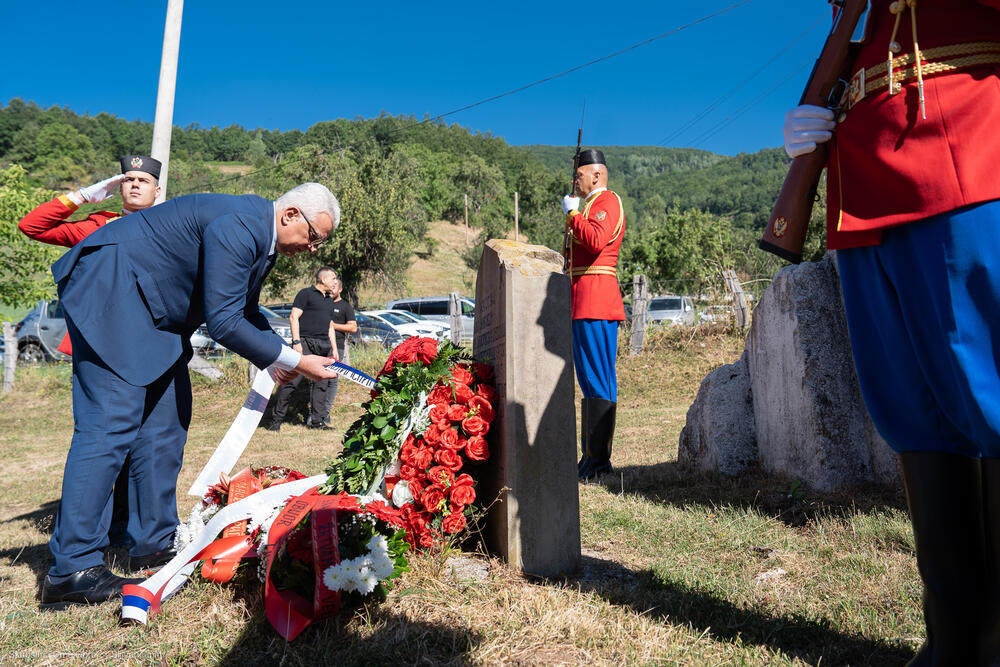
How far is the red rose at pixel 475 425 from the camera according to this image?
2895mm

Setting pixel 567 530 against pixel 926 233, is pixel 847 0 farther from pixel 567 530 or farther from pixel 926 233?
pixel 567 530

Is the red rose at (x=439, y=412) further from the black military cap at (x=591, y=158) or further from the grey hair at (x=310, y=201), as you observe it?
the black military cap at (x=591, y=158)

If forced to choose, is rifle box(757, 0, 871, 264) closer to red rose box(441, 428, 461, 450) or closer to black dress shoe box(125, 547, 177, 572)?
red rose box(441, 428, 461, 450)

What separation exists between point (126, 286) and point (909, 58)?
279 centimetres

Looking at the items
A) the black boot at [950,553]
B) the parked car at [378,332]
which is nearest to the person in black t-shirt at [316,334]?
the parked car at [378,332]

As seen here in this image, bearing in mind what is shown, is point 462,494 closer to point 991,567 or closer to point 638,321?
point 991,567

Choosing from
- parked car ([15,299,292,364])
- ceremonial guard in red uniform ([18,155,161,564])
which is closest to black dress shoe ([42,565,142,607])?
ceremonial guard in red uniform ([18,155,161,564])

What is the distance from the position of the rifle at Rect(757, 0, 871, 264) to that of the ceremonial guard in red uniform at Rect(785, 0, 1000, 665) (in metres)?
0.07

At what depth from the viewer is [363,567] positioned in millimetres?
2318

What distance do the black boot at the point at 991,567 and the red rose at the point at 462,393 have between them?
1.87 metres

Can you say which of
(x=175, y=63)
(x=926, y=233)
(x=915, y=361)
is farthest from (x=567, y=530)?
(x=175, y=63)

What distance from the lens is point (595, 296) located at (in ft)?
14.5

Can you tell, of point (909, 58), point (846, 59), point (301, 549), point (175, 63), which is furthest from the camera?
point (175, 63)

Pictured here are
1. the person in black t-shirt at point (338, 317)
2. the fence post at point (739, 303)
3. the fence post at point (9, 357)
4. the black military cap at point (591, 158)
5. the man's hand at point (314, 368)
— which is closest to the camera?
the man's hand at point (314, 368)
